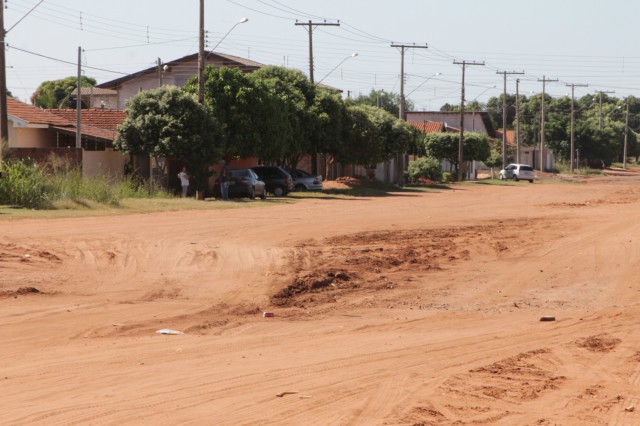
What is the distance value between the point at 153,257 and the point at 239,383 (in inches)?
444

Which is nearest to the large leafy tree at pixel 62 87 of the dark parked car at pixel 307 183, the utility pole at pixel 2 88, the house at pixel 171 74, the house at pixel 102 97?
the house at pixel 102 97

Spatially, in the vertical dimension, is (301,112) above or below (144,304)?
above

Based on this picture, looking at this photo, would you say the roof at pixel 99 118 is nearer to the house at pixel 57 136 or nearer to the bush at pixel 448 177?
the house at pixel 57 136

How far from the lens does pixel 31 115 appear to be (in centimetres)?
4841

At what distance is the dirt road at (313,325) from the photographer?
9.65m

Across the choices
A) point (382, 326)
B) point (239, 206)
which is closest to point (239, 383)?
point (382, 326)

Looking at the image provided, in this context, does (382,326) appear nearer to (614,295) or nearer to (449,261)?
(614,295)

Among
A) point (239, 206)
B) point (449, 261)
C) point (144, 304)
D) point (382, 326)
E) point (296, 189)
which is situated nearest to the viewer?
point (382, 326)

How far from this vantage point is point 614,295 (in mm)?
18734

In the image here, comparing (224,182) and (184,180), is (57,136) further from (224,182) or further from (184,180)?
(224,182)

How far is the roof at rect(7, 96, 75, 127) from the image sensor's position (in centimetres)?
4738

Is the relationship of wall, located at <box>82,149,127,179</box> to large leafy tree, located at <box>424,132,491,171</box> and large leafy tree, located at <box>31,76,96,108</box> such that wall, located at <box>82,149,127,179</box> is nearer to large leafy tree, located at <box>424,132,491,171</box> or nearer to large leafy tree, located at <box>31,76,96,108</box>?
large leafy tree, located at <box>424,132,491,171</box>

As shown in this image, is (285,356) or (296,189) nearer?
(285,356)

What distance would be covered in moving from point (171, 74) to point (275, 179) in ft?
86.3
